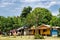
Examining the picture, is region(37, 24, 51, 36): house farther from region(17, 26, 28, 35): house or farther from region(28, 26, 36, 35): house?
region(17, 26, 28, 35): house

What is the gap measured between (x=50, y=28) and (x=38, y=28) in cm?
469

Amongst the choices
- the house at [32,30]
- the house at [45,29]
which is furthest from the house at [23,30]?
the house at [45,29]

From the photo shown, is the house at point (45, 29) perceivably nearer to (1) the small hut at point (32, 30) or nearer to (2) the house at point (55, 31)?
(2) the house at point (55, 31)

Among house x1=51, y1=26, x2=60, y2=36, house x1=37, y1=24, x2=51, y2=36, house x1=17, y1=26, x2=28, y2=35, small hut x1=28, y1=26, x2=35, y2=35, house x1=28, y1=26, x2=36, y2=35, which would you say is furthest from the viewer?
house x1=17, y1=26, x2=28, y2=35

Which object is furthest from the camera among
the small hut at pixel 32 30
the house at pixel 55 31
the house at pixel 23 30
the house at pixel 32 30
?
the house at pixel 23 30

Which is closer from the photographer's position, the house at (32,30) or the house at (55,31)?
the house at (55,31)

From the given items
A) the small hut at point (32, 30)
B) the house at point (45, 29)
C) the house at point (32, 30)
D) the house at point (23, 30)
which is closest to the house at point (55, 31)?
the house at point (45, 29)

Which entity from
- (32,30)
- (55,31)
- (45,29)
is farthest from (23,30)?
(55,31)

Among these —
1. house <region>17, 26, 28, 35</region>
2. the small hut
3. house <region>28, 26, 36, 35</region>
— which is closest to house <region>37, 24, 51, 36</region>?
house <region>28, 26, 36, 35</region>

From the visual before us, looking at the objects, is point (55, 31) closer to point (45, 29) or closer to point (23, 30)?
point (45, 29)

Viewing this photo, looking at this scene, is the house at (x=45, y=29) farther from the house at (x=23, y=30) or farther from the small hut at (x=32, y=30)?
the house at (x=23, y=30)

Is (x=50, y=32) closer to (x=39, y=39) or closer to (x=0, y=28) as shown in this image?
(x=0, y=28)

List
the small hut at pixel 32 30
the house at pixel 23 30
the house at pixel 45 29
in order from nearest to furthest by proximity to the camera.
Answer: the house at pixel 45 29
the small hut at pixel 32 30
the house at pixel 23 30

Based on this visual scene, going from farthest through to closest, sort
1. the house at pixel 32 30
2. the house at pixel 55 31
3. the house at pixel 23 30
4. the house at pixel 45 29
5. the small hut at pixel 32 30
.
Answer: the house at pixel 23 30 < the small hut at pixel 32 30 < the house at pixel 32 30 < the house at pixel 45 29 < the house at pixel 55 31
